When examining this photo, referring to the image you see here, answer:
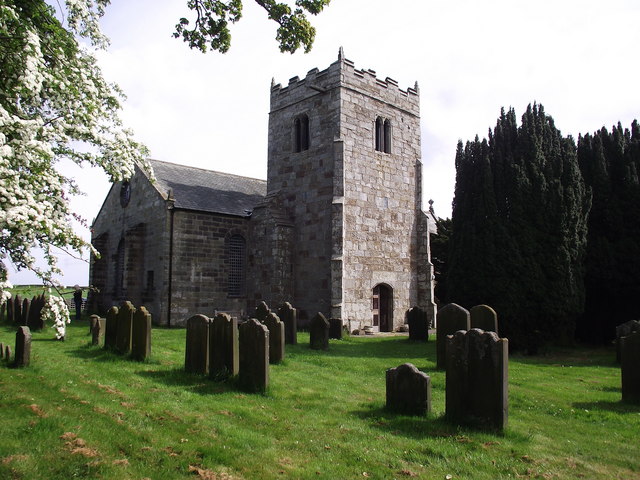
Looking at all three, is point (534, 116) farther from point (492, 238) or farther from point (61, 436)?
point (61, 436)

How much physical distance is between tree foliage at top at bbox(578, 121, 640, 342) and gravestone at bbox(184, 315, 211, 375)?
13.2 metres

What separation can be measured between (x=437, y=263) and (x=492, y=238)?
13402mm

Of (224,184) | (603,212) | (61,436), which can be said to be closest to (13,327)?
(224,184)

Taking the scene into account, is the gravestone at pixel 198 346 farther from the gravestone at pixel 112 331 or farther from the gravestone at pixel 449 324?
the gravestone at pixel 449 324

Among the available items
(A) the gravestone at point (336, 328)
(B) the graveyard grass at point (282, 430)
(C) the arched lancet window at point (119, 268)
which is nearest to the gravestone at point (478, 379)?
(B) the graveyard grass at point (282, 430)

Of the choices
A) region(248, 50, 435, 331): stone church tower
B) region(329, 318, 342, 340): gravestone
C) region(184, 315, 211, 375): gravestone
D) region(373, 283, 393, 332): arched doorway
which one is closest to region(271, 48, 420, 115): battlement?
region(248, 50, 435, 331): stone church tower

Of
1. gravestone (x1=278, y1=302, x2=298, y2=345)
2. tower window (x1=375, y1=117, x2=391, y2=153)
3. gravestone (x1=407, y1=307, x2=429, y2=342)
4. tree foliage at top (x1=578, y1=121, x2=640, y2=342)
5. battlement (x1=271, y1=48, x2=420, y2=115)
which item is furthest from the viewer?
tower window (x1=375, y1=117, x2=391, y2=153)

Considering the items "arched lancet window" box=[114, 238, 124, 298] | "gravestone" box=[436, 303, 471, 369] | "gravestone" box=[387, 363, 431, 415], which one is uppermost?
"arched lancet window" box=[114, 238, 124, 298]

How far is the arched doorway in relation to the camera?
21.6 metres

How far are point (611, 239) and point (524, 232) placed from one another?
416 cm

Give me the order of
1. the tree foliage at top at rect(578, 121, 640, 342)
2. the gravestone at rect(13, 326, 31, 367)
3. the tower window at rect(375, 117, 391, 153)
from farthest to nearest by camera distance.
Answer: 1. the tower window at rect(375, 117, 391, 153)
2. the tree foliage at top at rect(578, 121, 640, 342)
3. the gravestone at rect(13, 326, 31, 367)

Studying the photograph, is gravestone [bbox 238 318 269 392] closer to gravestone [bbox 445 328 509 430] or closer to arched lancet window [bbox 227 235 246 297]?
gravestone [bbox 445 328 509 430]

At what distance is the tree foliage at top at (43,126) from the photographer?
509 cm

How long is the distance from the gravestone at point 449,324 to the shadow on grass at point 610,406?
3.00 meters
